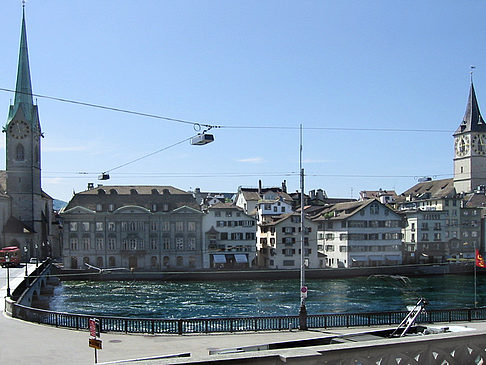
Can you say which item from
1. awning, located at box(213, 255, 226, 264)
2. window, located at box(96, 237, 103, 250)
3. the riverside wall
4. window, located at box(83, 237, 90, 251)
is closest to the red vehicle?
the riverside wall

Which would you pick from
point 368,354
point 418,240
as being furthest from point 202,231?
point 368,354

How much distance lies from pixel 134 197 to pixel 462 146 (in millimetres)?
84045

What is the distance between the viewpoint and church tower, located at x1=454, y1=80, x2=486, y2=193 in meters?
131

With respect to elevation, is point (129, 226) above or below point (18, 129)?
below

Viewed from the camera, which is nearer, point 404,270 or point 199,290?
point 199,290

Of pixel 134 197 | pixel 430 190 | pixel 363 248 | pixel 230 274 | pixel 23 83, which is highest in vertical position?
pixel 23 83

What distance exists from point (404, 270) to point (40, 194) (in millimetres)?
57766

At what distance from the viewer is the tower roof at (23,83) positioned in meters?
92.3

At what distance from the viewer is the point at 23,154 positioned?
9306 cm

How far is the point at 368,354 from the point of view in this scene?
903cm

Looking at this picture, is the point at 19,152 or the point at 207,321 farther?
the point at 19,152

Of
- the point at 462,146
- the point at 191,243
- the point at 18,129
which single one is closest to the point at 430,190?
the point at 462,146

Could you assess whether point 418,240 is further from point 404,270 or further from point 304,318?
point 304,318

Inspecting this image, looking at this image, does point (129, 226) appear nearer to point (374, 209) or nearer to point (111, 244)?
point (111, 244)
